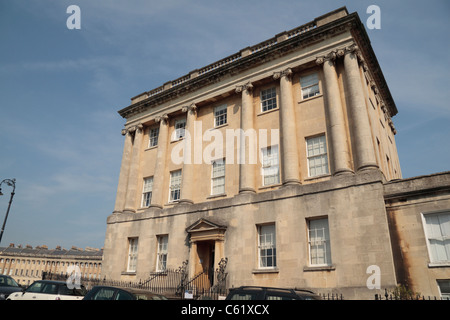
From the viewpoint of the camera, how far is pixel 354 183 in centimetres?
1590

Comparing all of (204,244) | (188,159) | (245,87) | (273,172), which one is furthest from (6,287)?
(245,87)

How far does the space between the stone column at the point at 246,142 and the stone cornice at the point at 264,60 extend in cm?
188

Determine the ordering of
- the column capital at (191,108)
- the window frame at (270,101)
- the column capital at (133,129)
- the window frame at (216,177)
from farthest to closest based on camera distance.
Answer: the column capital at (133,129) → the column capital at (191,108) → the window frame at (216,177) → the window frame at (270,101)

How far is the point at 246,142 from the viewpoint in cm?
2097

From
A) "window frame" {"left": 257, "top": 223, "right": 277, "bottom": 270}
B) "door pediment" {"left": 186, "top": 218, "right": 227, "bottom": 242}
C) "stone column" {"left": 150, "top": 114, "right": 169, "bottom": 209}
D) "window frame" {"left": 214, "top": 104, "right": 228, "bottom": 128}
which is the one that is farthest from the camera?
"stone column" {"left": 150, "top": 114, "right": 169, "bottom": 209}

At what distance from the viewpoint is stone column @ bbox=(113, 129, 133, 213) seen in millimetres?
26266

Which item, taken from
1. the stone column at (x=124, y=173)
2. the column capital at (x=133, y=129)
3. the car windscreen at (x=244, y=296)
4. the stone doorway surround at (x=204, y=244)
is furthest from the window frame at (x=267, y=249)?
the column capital at (x=133, y=129)

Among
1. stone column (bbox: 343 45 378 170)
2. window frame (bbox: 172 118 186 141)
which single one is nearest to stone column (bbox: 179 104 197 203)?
window frame (bbox: 172 118 186 141)

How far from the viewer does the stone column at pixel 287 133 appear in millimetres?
18281

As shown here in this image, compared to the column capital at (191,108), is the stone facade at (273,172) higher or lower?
lower

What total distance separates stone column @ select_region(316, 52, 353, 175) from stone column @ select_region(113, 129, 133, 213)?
16867mm

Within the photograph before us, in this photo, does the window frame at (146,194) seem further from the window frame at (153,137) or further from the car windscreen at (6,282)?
the car windscreen at (6,282)

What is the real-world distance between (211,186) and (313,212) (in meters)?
7.60

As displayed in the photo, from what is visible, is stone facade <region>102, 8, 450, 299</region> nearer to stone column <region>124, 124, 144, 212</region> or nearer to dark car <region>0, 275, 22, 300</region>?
stone column <region>124, 124, 144, 212</region>
